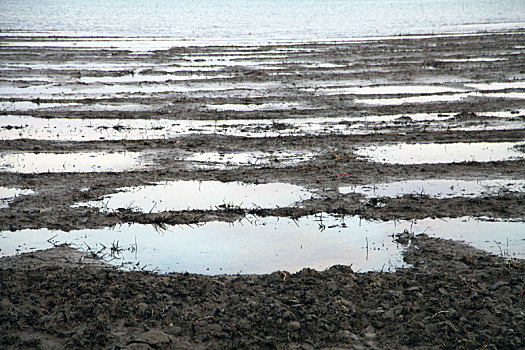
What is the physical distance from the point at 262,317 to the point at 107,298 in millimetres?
1374

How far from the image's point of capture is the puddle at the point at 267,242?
6574 mm

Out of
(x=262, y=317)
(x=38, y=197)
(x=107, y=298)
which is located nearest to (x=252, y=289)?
(x=262, y=317)

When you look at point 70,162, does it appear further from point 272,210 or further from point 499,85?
point 499,85

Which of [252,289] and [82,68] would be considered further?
[82,68]

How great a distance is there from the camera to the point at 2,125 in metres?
13.0

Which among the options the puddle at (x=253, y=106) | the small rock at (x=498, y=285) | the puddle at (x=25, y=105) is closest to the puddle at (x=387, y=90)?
the puddle at (x=253, y=106)

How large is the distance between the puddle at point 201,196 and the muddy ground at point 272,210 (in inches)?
8.3

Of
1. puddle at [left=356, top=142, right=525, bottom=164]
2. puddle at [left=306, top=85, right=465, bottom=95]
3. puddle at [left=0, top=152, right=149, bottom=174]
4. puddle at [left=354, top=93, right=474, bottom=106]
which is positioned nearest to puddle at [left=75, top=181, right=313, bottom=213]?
puddle at [left=0, top=152, right=149, bottom=174]

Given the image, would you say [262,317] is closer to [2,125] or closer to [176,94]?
[2,125]

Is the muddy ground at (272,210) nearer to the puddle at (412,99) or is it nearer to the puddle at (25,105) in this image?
the puddle at (25,105)

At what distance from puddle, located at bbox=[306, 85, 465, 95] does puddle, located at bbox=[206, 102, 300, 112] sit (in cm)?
208

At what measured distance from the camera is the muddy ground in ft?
16.8

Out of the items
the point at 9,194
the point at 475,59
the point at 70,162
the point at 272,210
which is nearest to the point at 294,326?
the point at 272,210

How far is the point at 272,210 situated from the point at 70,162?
3.89 meters
